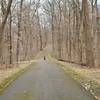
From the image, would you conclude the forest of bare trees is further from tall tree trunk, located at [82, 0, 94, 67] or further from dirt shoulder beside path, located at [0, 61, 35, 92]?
dirt shoulder beside path, located at [0, 61, 35, 92]

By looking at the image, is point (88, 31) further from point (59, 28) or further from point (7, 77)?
point (59, 28)

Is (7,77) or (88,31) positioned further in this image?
(88,31)

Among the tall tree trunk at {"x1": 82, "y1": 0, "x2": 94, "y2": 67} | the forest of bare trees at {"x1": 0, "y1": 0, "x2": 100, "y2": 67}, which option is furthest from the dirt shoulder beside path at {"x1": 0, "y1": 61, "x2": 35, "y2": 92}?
the tall tree trunk at {"x1": 82, "y1": 0, "x2": 94, "y2": 67}

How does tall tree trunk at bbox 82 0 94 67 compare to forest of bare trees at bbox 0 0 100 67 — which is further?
forest of bare trees at bbox 0 0 100 67

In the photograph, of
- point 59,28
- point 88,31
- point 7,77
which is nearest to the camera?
point 7,77

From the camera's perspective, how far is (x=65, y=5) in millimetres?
57188

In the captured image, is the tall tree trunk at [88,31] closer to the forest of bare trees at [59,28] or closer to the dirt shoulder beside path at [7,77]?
the forest of bare trees at [59,28]

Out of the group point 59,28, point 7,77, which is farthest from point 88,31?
point 59,28

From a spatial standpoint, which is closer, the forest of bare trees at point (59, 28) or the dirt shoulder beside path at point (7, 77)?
the dirt shoulder beside path at point (7, 77)

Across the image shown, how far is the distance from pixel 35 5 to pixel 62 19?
768 cm

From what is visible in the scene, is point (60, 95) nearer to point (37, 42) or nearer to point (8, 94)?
point (8, 94)

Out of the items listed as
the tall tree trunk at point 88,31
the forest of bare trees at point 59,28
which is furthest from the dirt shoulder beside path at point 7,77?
the tall tree trunk at point 88,31

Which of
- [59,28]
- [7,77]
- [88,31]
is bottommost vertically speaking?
[7,77]

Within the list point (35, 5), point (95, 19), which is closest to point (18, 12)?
point (95, 19)
